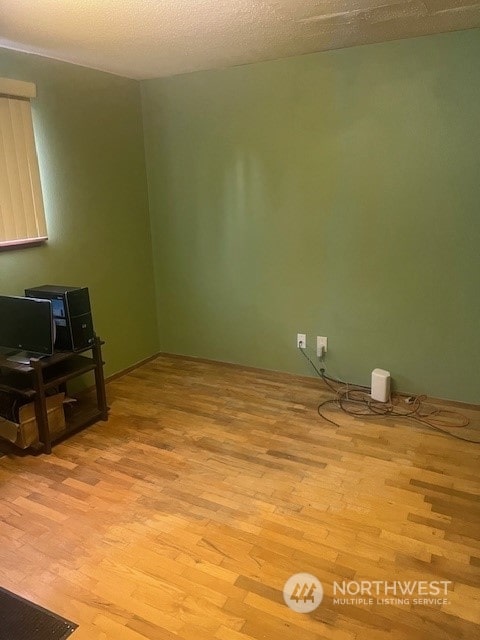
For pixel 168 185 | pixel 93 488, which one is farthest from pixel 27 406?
pixel 168 185

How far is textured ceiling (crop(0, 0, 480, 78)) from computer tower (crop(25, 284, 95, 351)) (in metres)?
1.41

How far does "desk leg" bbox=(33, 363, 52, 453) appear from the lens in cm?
259

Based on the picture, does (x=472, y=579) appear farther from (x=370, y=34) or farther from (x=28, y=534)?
(x=370, y=34)

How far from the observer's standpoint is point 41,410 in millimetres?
2646

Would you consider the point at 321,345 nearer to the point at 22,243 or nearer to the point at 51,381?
the point at 51,381

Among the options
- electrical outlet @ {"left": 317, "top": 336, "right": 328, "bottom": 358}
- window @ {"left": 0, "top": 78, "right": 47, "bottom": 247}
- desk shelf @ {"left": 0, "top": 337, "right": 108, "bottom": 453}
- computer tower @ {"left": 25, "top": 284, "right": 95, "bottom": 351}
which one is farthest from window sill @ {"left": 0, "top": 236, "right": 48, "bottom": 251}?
electrical outlet @ {"left": 317, "top": 336, "right": 328, "bottom": 358}

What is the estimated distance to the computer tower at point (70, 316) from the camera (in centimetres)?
280

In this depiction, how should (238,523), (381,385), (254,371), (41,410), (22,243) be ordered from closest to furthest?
(238,523)
(41,410)
(22,243)
(381,385)
(254,371)

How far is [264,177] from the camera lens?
3461 mm

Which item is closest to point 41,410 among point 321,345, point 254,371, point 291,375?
point 254,371

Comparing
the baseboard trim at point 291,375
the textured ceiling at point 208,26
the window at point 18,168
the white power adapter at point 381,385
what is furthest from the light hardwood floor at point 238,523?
the textured ceiling at point 208,26

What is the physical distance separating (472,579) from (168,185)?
10.9 feet

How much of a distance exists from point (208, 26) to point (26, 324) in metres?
1.92

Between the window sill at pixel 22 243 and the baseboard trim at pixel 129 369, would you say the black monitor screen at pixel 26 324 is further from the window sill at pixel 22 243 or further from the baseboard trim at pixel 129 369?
the baseboard trim at pixel 129 369
